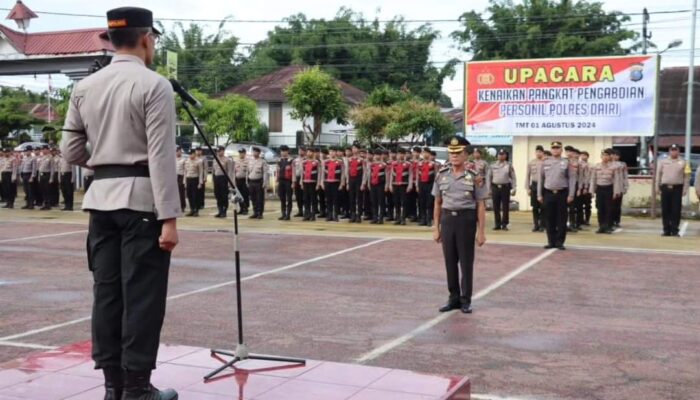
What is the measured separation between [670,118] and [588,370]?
1358 inches

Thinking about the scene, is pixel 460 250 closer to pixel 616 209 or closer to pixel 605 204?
pixel 605 204

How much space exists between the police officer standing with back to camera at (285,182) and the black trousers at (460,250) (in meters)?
11.9

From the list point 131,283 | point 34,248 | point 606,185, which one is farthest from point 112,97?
point 606,185

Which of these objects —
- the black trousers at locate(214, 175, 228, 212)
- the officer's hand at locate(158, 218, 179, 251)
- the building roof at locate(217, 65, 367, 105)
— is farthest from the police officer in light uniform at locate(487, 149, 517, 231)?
the building roof at locate(217, 65, 367, 105)

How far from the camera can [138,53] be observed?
4.04 meters

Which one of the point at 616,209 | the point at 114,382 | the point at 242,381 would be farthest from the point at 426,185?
the point at 114,382

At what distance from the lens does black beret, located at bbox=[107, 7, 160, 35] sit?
3.93m

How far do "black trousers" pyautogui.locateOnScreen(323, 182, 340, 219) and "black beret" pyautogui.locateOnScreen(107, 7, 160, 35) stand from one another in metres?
16.0

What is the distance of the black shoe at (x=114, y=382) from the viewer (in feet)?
13.5

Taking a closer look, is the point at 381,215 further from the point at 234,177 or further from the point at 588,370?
the point at 588,370

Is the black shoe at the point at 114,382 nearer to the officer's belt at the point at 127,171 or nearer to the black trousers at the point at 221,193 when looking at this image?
the officer's belt at the point at 127,171

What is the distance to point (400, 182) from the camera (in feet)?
61.8

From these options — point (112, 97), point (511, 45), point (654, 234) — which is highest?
point (511, 45)

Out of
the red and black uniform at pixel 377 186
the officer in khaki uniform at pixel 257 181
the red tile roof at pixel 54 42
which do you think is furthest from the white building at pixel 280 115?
the red and black uniform at pixel 377 186
